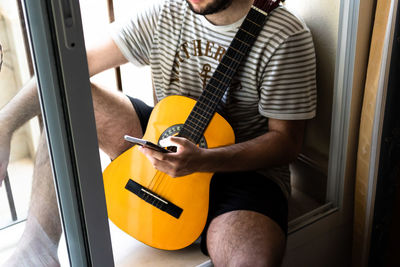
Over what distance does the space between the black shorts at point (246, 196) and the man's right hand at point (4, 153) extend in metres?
0.56

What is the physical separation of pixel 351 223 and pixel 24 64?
1.27 meters

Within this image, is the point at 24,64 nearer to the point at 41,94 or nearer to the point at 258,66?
the point at 41,94

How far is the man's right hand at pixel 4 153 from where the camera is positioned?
0.85 m

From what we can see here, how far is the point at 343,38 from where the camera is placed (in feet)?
4.25

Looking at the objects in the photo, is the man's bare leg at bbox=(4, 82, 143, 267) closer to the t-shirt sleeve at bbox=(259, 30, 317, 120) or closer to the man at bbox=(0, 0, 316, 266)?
the man at bbox=(0, 0, 316, 266)

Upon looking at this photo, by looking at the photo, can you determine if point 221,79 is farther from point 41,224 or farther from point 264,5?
point 41,224

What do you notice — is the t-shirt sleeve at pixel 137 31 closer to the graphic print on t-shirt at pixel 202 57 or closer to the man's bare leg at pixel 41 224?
the graphic print on t-shirt at pixel 202 57

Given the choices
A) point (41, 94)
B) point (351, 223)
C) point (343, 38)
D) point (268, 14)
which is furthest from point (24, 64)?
point (351, 223)

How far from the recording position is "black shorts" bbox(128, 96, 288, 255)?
1169 mm

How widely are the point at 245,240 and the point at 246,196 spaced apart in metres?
0.15

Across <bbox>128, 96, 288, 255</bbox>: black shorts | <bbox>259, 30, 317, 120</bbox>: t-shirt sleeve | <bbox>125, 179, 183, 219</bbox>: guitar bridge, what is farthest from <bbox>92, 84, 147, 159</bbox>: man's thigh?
<bbox>259, 30, 317, 120</bbox>: t-shirt sleeve

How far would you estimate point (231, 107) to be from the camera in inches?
51.2

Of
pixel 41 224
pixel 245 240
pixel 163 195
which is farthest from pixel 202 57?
pixel 41 224

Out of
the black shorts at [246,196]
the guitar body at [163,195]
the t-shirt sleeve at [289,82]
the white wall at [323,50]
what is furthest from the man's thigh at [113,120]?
the white wall at [323,50]
